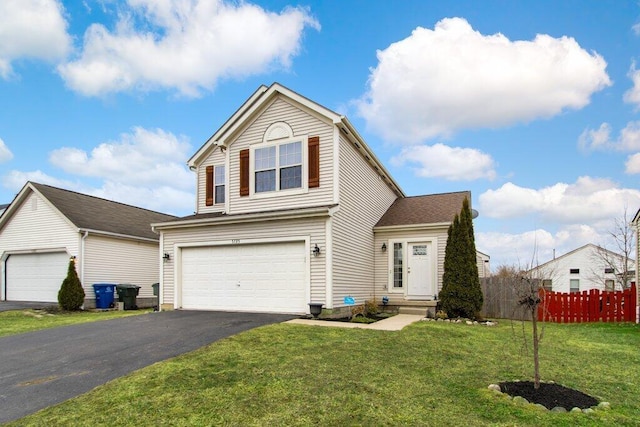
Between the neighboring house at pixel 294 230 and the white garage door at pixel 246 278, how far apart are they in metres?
0.03

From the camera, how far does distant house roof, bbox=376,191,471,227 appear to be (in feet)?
48.0

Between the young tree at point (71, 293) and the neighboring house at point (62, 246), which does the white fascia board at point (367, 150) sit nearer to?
the neighboring house at point (62, 246)

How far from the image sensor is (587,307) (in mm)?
13500

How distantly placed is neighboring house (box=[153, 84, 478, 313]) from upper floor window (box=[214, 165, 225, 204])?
10 centimetres

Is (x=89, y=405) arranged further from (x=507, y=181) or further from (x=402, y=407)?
(x=507, y=181)

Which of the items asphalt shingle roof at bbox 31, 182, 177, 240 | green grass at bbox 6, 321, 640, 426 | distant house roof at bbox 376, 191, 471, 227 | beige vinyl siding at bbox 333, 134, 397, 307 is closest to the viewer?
green grass at bbox 6, 321, 640, 426

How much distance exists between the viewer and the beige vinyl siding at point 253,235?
11.4 meters

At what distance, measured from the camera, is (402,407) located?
449cm

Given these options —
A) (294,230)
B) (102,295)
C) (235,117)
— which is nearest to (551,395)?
(294,230)

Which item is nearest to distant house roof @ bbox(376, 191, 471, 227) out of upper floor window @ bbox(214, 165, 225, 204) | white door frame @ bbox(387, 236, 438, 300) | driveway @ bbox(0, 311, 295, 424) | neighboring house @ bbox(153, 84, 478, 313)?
neighboring house @ bbox(153, 84, 478, 313)

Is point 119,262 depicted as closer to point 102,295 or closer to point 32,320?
point 102,295

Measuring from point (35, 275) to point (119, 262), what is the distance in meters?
3.75

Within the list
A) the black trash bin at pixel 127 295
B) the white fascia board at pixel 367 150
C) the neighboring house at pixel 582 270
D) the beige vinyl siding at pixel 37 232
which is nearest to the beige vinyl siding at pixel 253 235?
the white fascia board at pixel 367 150

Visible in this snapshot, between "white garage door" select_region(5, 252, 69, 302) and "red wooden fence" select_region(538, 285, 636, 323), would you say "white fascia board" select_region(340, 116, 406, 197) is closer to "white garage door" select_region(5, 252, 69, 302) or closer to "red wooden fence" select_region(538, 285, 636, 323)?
"red wooden fence" select_region(538, 285, 636, 323)
